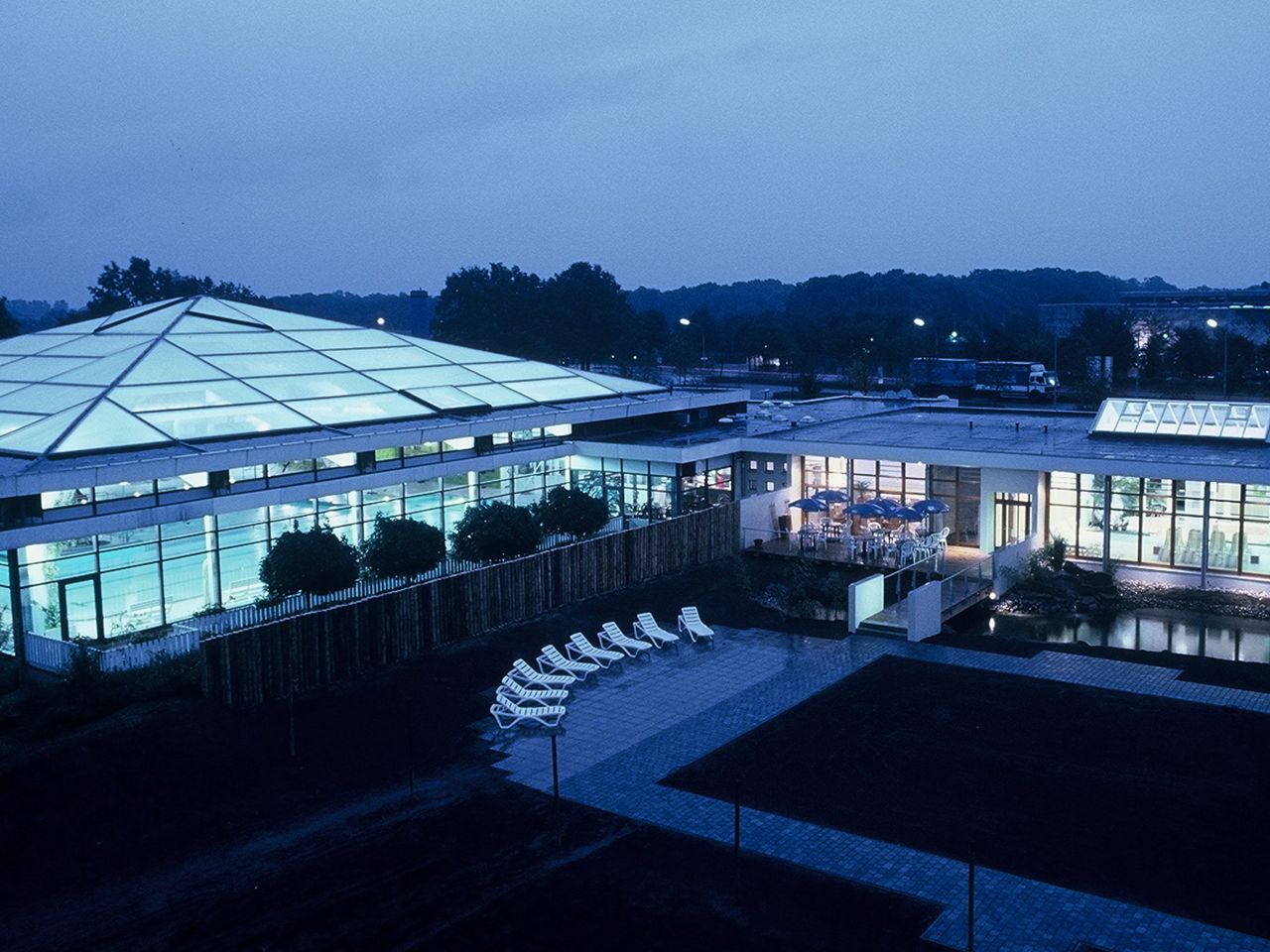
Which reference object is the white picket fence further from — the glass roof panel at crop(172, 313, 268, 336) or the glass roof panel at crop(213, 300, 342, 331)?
the glass roof panel at crop(213, 300, 342, 331)

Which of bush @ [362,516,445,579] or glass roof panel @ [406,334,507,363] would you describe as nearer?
bush @ [362,516,445,579]

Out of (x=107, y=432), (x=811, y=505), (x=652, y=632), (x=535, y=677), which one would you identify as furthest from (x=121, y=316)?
(x=535, y=677)

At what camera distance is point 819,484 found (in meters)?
33.2

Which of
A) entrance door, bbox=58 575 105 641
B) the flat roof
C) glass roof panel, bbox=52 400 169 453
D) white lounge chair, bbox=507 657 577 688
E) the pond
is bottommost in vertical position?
the pond

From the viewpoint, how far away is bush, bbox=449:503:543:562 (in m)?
25.5

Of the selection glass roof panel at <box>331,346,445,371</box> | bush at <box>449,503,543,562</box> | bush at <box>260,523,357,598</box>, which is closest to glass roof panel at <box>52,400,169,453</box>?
bush at <box>260,523,357,598</box>

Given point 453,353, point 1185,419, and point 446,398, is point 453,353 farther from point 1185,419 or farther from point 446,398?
point 1185,419

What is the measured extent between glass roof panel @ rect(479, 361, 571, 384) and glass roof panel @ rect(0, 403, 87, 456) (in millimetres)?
12228

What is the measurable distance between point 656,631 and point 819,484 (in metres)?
11.7

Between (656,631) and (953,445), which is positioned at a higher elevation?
(953,445)

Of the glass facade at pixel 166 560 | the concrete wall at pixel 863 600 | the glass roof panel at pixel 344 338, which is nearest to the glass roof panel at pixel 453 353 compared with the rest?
the glass roof panel at pixel 344 338

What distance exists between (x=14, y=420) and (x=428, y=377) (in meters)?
10.9

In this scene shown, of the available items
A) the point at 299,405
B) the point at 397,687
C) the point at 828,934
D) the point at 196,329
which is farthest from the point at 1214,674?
the point at 196,329

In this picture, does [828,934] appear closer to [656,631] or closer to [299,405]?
[656,631]
